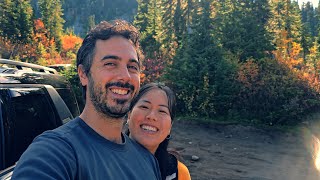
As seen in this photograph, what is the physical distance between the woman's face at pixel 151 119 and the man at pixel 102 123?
2.15 ft

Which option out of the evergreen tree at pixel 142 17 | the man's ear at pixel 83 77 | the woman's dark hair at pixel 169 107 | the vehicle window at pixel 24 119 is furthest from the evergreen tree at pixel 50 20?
the man's ear at pixel 83 77

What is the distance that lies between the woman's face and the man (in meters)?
0.65

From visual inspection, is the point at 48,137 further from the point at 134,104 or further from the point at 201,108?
the point at 201,108

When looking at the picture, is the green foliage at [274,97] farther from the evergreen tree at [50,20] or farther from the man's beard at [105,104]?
the evergreen tree at [50,20]

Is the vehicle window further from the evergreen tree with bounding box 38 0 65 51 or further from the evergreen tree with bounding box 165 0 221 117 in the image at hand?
the evergreen tree with bounding box 38 0 65 51

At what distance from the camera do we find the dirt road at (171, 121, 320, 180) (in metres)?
11.0

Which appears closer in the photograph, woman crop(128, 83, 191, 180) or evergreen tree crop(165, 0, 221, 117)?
woman crop(128, 83, 191, 180)

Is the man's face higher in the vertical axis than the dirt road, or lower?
higher

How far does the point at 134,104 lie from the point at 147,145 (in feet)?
1.45

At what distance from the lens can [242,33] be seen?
23.7m

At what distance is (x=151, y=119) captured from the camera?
315 centimetres

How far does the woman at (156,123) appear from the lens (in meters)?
3.10

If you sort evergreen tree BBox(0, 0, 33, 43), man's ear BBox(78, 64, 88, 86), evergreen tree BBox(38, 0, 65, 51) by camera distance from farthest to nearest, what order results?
evergreen tree BBox(38, 0, 65, 51)
evergreen tree BBox(0, 0, 33, 43)
man's ear BBox(78, 64, 88, 86)

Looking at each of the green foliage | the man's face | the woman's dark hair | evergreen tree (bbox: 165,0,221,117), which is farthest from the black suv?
the green foliage
